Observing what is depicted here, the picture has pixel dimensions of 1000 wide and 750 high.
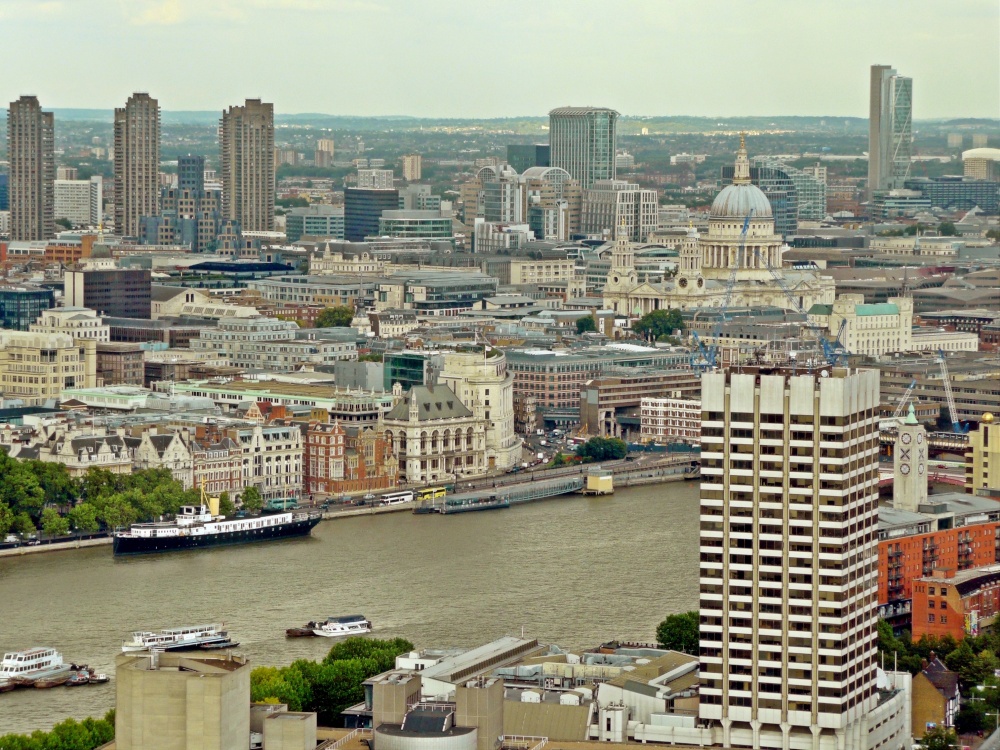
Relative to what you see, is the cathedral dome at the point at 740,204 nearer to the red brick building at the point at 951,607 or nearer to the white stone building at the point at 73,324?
the white stone building at the point at 73,324

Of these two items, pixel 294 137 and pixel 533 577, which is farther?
pixel 294 137

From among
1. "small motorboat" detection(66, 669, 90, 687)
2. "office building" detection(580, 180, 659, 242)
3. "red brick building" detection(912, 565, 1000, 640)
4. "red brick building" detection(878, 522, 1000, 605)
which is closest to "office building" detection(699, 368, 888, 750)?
"red brick building" detection(912, 565, 1000, 640)

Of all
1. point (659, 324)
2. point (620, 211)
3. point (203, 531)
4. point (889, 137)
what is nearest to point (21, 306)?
point (659, 324)

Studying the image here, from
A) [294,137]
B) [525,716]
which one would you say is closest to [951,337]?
[525,716]

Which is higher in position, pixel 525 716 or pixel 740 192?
pixel 740 192

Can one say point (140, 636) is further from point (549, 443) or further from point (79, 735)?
point (549, 443)

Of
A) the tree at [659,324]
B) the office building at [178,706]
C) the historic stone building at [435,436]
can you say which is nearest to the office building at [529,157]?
the tree at [659,324]
